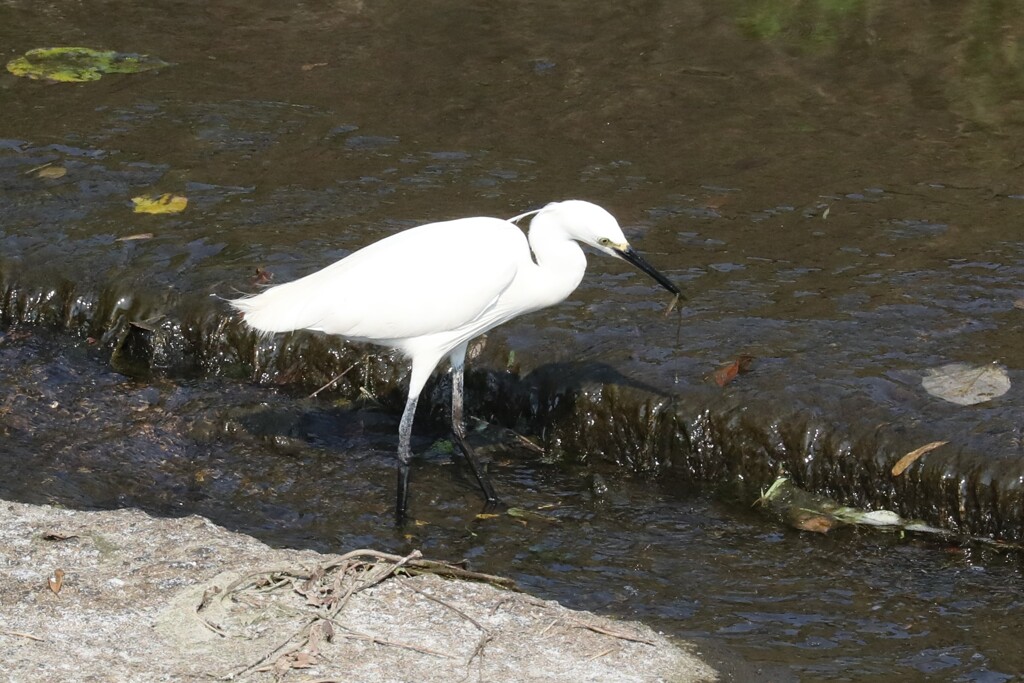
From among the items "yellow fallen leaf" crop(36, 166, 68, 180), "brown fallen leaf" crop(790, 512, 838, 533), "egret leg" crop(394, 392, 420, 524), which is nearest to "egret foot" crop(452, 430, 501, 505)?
"egret leg" crop(394, 392, 420, 524)

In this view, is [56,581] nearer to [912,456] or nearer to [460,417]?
[460,417]

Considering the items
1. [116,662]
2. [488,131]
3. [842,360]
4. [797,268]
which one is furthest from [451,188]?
[116,662]

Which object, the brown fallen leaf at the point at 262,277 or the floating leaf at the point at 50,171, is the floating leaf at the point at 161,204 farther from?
the brown fallen leaf at the point at 262,277

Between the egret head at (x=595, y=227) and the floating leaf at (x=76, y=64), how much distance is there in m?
5.12

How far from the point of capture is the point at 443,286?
17.5 feet

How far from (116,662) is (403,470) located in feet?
6.65

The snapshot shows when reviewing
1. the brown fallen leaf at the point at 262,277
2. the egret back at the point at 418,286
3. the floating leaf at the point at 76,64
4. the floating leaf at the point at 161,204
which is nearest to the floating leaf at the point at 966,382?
the egret back at the point at 418,286

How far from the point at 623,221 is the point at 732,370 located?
65.8 inches

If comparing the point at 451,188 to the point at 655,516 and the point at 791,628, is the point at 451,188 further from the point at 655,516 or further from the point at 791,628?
the point at 791,628

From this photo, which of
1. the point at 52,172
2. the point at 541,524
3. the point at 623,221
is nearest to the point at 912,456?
the point at 541,524

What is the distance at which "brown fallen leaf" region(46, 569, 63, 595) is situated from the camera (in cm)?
406

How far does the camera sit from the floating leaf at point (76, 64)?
30.2 ft

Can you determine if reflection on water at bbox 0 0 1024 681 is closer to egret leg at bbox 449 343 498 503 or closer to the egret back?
egret leg at bbox 449 343 498 503

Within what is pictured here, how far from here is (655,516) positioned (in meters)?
5.46
